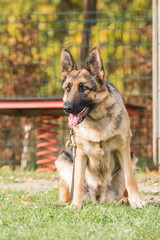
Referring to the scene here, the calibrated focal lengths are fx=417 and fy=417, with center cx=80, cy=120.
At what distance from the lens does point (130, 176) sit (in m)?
4.49

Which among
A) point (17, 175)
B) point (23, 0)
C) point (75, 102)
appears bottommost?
point (17, 175)

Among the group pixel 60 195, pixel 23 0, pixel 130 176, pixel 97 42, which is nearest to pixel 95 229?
pixel 130 176

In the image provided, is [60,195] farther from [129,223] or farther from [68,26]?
[68,26]

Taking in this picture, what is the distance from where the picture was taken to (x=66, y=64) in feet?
15.4

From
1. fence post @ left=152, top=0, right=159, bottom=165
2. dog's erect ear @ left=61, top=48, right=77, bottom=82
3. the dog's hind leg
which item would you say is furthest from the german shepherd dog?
fence post @ left=152, top=0, right=159, bottom=165

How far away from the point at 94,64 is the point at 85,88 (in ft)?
0.99

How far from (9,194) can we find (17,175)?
2.23 m

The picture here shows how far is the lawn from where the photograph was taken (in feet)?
10.5

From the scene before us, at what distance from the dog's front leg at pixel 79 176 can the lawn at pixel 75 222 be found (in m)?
0.18

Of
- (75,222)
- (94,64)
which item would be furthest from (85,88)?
(75,222)

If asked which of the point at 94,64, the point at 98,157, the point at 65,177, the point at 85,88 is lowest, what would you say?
the point at 65,177

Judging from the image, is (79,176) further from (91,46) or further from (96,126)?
(91,46)

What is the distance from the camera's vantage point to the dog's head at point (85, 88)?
4.27 meters

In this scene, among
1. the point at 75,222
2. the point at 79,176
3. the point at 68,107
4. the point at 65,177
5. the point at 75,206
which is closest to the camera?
the point at 75,222
